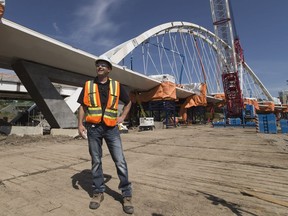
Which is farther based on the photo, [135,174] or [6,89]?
[6,89]

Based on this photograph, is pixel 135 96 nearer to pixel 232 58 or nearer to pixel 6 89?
pixel 6 89

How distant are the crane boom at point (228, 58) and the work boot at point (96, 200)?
35.7 metres

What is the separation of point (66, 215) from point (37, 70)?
1462 cm

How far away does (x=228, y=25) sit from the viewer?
43.1 metres

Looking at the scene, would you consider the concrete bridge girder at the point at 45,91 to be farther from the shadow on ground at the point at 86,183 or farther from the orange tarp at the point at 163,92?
the orange tarp at the point at 163,92

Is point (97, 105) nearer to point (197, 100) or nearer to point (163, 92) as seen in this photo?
point (163, 92)

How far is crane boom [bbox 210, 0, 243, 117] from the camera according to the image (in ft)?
117

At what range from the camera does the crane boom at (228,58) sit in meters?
35.7

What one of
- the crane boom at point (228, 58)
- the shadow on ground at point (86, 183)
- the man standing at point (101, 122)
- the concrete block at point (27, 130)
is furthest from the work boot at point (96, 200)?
the crane boom at point (228, 58)

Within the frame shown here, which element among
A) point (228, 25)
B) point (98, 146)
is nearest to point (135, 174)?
point (98, 146)

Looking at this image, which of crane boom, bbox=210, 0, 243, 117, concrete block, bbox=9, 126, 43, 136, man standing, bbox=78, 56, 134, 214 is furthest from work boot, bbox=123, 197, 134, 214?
crane boom, bbox=210, 0, 243, 117

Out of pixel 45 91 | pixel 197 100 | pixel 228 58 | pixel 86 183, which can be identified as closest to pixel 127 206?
pixel 86 183

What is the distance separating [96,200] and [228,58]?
149 feet

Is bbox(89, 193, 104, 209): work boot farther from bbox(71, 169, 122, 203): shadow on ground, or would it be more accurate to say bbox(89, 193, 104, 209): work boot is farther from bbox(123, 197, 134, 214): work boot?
bbox(123, 197, 134, 214): work boot
